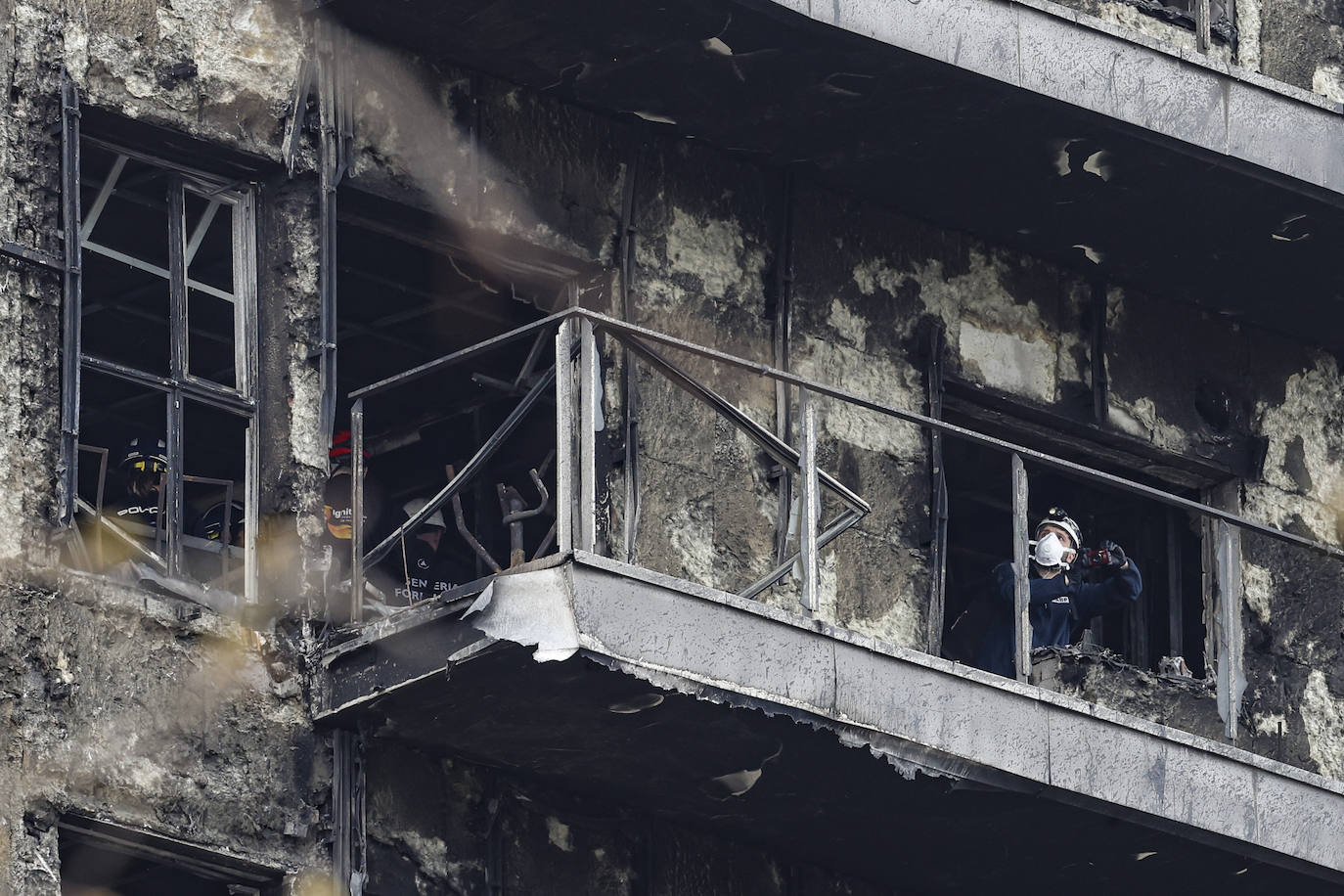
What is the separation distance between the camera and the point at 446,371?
13.9 metres

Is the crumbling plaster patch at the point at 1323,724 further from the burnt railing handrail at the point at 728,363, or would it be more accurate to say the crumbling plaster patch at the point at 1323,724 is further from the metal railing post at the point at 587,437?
the metal railing post at the point at 587,437

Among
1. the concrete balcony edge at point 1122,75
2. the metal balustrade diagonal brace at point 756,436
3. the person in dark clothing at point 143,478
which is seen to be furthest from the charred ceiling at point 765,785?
the concrete balcony edge at point 1122,75

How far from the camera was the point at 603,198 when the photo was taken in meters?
13.0

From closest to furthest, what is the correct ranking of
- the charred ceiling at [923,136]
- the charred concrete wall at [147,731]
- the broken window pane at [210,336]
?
1. the charred concrete wall at [147,731]
2. the charred ceiling at [923,136]
3. the broken window pane at [210,336]

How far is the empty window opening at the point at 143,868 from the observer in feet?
35.7

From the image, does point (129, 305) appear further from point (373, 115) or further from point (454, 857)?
point (454, 857)

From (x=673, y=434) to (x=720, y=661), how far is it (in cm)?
186

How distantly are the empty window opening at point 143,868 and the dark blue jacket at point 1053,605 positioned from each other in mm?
3506

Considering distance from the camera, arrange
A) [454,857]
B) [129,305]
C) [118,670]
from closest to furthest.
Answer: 1. [118,670]
2. [454,857]
3. [129,305]

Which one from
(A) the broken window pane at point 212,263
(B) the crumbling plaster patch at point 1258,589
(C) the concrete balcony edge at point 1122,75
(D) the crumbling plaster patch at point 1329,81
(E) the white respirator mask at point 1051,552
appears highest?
(D) the crumbling plaster patch at point 1329,81

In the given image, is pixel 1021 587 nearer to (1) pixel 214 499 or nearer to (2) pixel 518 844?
(2) pixel 518 844

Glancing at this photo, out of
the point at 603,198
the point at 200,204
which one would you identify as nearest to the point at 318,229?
the point at 200,204

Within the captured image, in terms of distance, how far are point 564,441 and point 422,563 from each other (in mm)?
→ 2633

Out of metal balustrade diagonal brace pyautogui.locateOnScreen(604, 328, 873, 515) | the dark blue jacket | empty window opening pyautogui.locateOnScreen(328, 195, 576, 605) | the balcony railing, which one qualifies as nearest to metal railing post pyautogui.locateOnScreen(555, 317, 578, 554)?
the balcony railing
